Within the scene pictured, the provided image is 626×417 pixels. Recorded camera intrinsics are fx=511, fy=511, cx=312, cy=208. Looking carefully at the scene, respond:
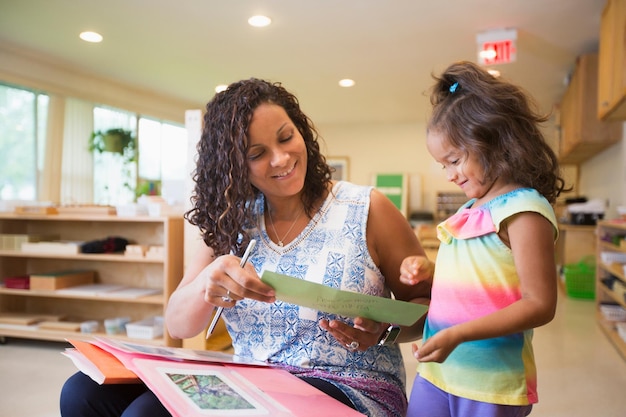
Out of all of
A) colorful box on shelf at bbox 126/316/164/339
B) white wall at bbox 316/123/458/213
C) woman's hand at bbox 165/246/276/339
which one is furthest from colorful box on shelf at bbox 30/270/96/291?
white wall at bbox 316/123/458/213

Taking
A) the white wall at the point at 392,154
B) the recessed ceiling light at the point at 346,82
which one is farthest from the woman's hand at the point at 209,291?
the white wall at the point at 392,154

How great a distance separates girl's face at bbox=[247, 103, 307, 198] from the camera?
4.10 feet

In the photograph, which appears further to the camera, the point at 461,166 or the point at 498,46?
the point at 498,46

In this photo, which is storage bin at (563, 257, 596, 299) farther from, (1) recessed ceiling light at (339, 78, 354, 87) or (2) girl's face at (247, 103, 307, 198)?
(2) girl's face at (247, 103, 307, 198)

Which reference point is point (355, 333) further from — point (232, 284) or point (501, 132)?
point (501, 132)

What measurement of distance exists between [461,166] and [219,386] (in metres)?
0.63

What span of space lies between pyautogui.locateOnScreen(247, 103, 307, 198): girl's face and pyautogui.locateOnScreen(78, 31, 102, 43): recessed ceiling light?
4233 mm

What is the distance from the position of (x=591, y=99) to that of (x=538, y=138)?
4.82 metres

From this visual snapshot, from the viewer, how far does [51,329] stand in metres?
3.54

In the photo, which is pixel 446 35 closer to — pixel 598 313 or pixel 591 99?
pixel 591 99

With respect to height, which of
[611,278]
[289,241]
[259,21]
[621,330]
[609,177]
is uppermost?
[259,21]

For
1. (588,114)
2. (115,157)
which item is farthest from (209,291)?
(115,157)

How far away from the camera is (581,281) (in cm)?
535

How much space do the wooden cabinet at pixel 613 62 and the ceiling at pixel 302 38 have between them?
300mm
